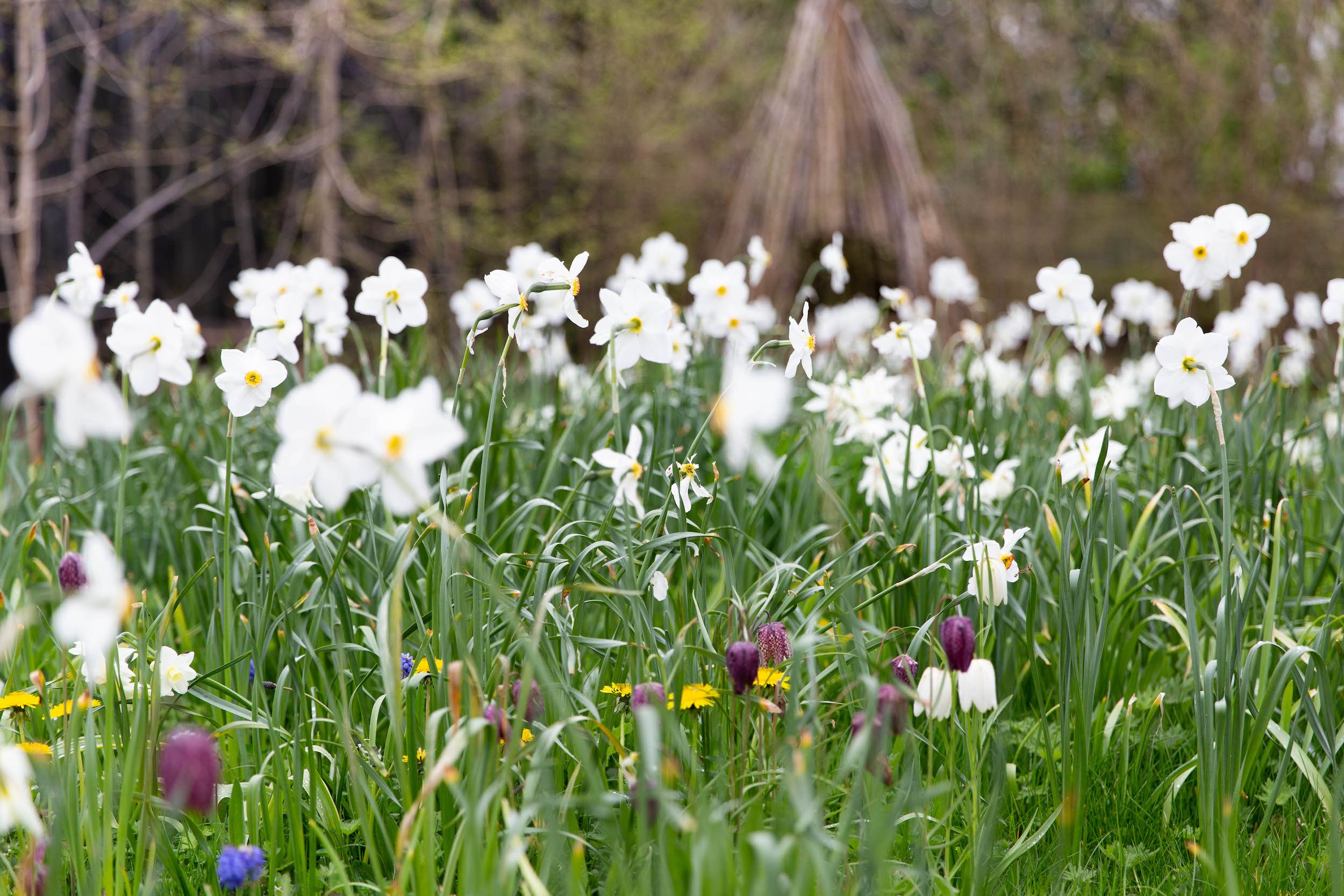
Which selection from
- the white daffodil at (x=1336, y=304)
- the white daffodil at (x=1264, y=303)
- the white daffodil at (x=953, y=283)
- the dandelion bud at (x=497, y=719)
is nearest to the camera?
the dandelion bud at (x=497, y=719)

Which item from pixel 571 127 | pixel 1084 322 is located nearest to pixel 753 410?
pixel 1084 322

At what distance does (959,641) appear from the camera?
1177 millimetres

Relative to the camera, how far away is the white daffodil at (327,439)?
0.85 metres

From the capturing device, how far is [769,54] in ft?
33.8

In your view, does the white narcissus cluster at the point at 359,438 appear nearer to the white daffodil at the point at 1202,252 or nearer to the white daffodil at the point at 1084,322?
the white daffodil at the point at 1202,252

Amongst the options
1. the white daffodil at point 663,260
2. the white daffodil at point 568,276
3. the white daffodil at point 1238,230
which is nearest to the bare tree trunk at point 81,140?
the white daffodil at point 663,260

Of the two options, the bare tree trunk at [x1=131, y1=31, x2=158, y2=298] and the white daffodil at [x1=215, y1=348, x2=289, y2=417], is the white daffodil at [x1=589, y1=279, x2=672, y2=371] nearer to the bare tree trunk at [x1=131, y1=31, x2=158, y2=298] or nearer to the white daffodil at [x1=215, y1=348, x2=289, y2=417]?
the white daffodil at [x1=215, y1=348, x2=289, y2=417]

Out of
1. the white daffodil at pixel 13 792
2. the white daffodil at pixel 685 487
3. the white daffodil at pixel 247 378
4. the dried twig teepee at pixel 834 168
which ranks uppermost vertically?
the dried twig teepee at pixel 834 168

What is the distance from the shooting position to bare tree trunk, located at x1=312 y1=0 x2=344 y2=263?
6.05m

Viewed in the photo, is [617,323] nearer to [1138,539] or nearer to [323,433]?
[323,433]

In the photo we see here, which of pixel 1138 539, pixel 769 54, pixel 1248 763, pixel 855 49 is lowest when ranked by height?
pixel 1248 763

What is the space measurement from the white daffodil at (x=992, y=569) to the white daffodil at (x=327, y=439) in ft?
2.72

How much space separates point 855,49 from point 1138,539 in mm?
4635

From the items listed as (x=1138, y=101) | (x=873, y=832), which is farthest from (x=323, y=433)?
(x=1138, y=101)
